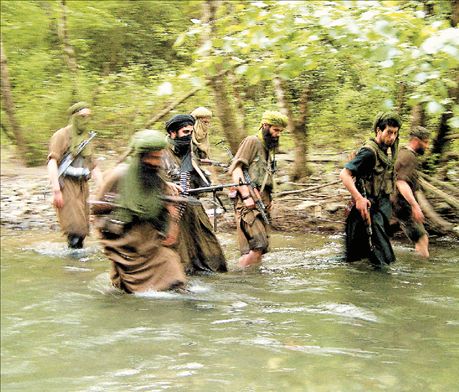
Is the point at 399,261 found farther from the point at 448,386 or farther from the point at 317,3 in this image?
the point at 448,386

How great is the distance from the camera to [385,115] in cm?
702

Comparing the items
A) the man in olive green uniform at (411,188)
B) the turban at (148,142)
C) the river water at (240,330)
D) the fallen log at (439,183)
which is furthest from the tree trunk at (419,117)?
the turban at (148,142)

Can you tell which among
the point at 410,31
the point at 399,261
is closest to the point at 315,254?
the point at 399,261

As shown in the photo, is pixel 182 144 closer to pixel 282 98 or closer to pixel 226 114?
pixel 226 114

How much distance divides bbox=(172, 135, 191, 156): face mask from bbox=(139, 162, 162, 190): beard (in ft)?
4.05

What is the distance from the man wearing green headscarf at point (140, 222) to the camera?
5.84 metres

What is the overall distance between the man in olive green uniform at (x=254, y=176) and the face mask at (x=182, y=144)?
552 millimetres

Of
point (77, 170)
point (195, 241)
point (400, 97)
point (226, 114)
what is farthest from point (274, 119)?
point (226, 114)

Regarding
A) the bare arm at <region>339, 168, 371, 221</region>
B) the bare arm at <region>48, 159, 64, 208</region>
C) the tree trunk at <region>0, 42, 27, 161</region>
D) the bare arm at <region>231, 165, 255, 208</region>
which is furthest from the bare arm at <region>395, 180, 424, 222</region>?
the tree trunk at <region>0, 42, 27, 161</region>

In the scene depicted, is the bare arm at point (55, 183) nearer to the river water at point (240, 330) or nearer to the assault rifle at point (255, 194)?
the river water at point (240, 330)

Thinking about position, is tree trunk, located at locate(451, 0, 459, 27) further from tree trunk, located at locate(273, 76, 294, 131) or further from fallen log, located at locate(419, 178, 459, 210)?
tree trunk, located at locate(273, 76, 294, 131)

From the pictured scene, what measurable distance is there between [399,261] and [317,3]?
138 inches

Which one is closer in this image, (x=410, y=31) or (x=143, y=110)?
(x=410, y=31)

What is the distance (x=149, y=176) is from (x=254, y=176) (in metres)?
1.87
